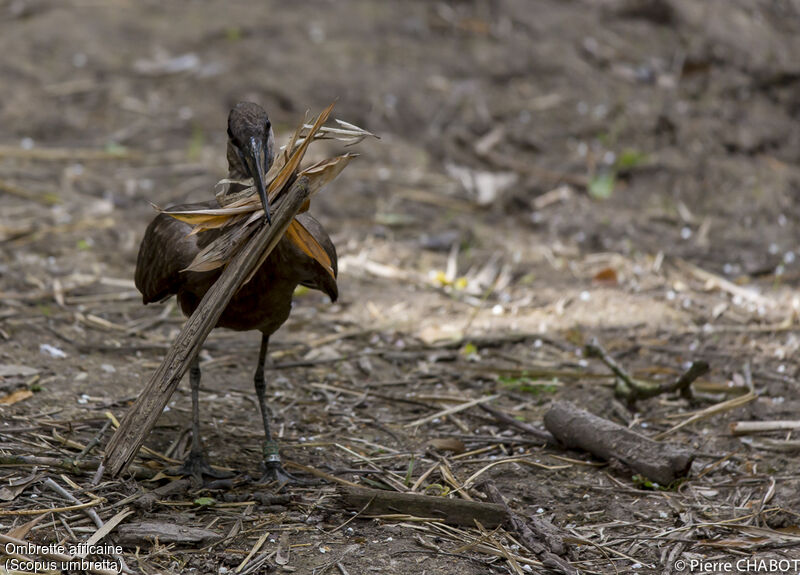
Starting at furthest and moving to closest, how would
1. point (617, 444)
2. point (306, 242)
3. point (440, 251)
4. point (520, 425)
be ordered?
1. point (440, 251)
2. point (520, 425)
3. point (617, 444)
4. point (306, 242)

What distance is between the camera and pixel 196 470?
3920mm

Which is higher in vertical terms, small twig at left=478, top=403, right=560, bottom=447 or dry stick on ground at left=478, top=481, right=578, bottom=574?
dry stick on ground at left=478, top=481, right=578, bottom=574

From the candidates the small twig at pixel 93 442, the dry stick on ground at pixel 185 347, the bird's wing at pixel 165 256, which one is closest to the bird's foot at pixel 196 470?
the small twig at pixel 93 442

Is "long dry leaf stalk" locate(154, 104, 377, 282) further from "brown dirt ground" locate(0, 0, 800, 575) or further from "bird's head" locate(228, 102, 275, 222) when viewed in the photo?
"brown dirt ground" locate(0, 0, 800, 575)

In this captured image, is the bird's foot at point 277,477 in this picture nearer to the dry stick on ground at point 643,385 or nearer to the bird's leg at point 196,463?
the bird's leg at point 196,463

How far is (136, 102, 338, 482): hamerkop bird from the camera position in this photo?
12.7 feet

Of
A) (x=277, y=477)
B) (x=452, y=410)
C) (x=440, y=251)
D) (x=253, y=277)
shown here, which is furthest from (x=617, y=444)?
(x=440, y=251)

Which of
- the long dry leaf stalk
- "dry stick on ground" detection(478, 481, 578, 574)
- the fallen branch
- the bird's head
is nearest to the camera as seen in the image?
"dry stick on ground" detection(478, 481, 578, 574)

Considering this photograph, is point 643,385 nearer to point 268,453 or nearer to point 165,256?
point 268,453

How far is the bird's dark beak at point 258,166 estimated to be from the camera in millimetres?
3426

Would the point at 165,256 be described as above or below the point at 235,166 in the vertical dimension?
below

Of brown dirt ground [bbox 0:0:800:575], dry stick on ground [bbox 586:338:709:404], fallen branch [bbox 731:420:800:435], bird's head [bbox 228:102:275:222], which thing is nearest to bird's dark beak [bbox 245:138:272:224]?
bird's head [bbox 228:102:275:222]

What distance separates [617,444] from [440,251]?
9.32 feet

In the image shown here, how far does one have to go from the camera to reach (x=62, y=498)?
3486 millimetres
